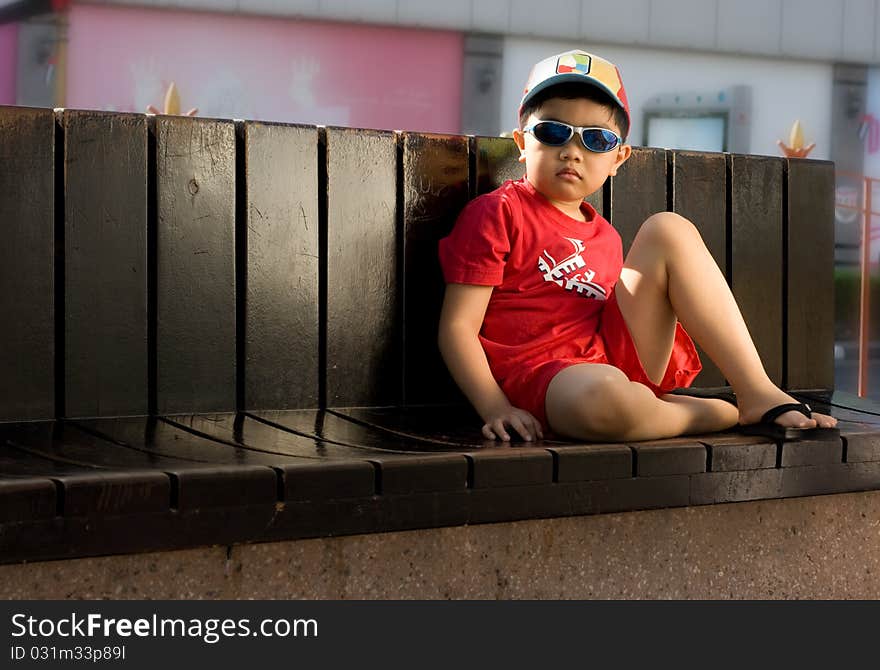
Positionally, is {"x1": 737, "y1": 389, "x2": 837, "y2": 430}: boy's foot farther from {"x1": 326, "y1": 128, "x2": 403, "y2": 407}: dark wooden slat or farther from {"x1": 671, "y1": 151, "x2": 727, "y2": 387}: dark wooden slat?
{"x1": 326, "y1": 128, "x2": 403, "y2": 407}: dark wooden slat

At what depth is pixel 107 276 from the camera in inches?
86.6

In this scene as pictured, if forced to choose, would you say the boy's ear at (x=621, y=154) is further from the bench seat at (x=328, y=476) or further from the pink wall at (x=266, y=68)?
the pink wall at (x=266, y=68)

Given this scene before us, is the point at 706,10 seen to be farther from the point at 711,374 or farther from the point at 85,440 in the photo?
the point at 85,440

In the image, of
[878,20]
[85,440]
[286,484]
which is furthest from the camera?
[878,20]

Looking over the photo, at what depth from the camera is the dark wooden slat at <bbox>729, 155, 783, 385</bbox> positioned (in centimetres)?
286

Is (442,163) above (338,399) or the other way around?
above

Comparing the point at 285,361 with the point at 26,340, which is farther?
the point at 285,361

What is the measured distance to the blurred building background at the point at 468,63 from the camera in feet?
21.4

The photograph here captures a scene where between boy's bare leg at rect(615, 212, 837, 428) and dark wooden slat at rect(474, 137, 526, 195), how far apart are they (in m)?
0.39

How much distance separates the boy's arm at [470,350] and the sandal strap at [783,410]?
1.46 feet

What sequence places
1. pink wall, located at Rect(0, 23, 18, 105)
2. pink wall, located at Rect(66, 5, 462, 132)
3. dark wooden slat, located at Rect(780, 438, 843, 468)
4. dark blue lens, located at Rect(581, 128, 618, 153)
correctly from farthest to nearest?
pink wall, located at Rect(66, 5, 462, 132) → pink wall, located at Rect(0, 23, 18, 105) → dark blue lens, located at Rect(581, 128, 618, 153) → dark wooden slat, located at Rect(780, 438, 843, 468)

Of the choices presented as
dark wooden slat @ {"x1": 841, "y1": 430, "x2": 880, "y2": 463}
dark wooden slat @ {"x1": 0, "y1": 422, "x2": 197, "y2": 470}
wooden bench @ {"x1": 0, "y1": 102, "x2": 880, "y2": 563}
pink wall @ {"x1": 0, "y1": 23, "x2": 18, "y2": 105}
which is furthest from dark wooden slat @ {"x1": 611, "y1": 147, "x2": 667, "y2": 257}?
pink wall @ {"x1": 0, "y1": 23, "x2": 18, "y2": 105}

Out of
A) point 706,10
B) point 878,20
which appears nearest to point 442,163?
point 706,10

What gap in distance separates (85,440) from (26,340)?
1.08ft
